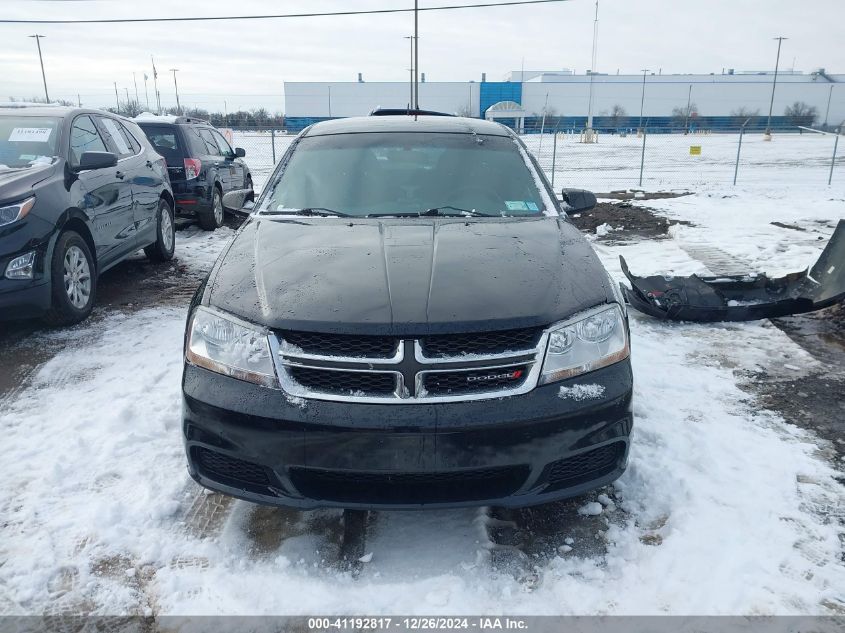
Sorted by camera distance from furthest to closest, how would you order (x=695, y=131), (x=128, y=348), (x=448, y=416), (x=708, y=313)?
1. (x=695, y=131)
2. (x=708, y=313)
3. (x=128, y=348)
4. (x=448, y=416)

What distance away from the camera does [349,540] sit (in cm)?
252

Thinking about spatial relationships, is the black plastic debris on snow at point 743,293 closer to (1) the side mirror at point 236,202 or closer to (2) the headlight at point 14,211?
(1) the side mirror at point 236,202

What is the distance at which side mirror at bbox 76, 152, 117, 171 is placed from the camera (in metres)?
5.18

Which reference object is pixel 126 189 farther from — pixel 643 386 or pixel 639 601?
pixel 639 601

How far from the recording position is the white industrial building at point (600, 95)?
73.4 meters

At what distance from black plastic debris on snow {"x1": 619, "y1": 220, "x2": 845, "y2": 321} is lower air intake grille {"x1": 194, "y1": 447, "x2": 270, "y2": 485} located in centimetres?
398

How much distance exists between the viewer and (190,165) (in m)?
9.20

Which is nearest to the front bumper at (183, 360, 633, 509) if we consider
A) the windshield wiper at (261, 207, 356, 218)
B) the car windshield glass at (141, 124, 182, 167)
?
the windshield wiper at (261, 207, 356, 218)

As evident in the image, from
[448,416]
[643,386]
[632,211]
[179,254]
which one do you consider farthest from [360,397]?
[632,211]

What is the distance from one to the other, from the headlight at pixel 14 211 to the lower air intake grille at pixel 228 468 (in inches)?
125

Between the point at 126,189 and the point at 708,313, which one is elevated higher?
the point at 126,189

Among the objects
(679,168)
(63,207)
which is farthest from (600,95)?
(63,207)

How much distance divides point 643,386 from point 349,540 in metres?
2.32

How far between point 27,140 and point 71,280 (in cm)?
130
